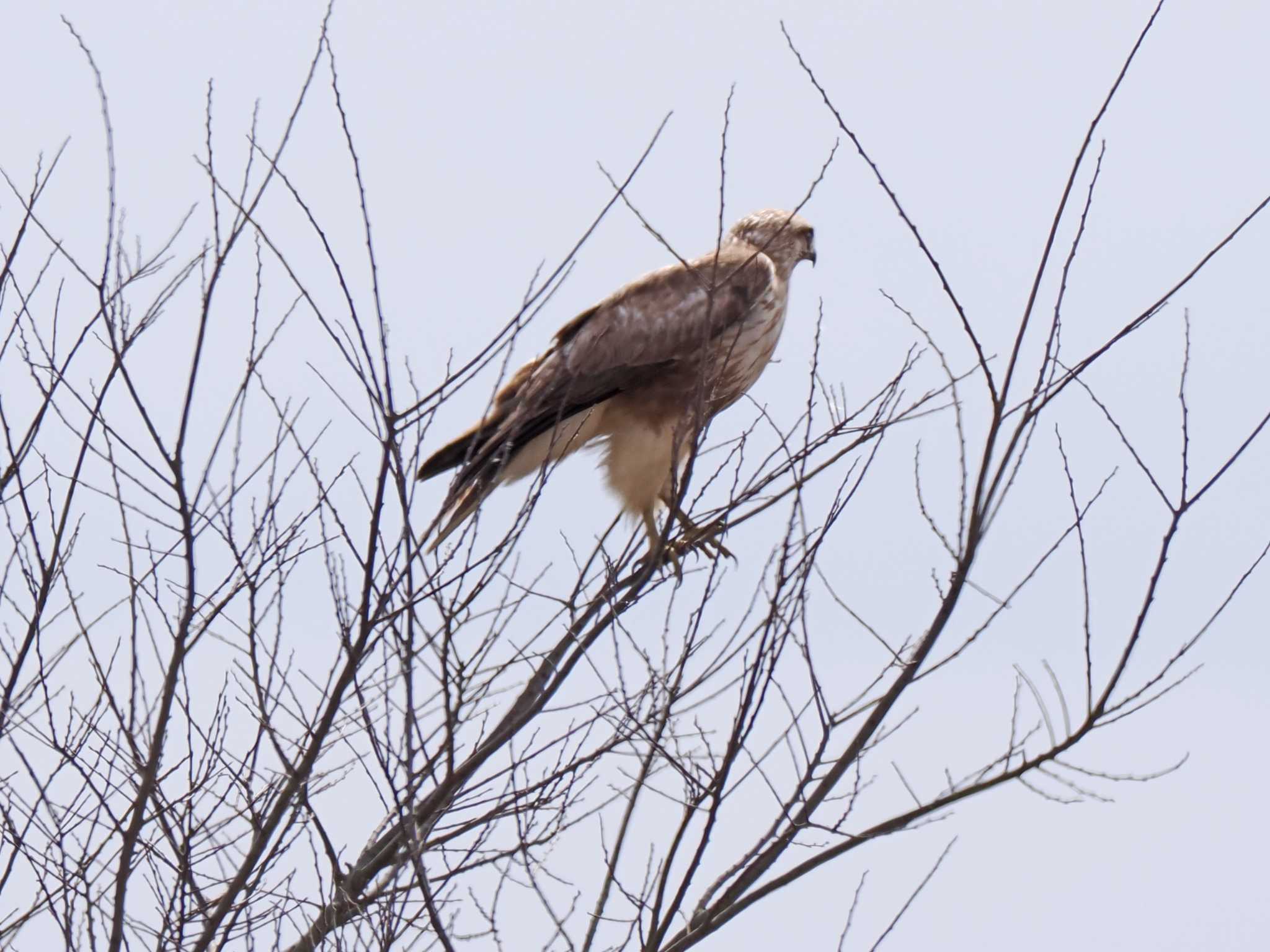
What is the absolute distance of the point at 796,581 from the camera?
344 cm

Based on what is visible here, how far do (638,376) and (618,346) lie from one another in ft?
0.48

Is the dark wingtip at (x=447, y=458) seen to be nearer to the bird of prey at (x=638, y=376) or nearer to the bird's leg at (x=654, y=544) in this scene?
the bird of prey at (x=638, y=376)

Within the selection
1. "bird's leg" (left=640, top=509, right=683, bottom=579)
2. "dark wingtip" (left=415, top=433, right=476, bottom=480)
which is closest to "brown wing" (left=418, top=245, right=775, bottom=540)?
"dark wingtip" (left=415, top=433, right=476, bottom=480)

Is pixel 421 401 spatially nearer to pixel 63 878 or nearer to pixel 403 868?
pixel 403 868

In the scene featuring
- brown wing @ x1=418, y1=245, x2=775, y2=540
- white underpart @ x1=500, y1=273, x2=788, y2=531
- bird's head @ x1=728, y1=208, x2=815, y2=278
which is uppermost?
bird's head @ x1=728, y1=208, x2=815, y2=278

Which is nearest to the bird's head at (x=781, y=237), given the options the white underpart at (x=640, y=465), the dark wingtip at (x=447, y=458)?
the white underpart at (x=640, y=465)

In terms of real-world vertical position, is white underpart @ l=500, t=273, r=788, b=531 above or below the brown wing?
below

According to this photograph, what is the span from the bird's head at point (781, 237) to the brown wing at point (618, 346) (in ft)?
0.62

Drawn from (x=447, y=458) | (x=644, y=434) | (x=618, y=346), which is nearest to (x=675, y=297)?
(x=618, y=346)

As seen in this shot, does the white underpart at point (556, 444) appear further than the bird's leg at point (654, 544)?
Yes

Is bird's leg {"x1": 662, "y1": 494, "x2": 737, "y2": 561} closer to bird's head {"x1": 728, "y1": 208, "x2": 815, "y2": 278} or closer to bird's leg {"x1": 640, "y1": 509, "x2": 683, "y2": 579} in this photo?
bird's leg {"x1": 640, "y1": 509, "x2": 683, "y2": 579}

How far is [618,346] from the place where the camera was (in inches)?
239

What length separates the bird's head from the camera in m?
6.46

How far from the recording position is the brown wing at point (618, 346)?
5.78 metres
